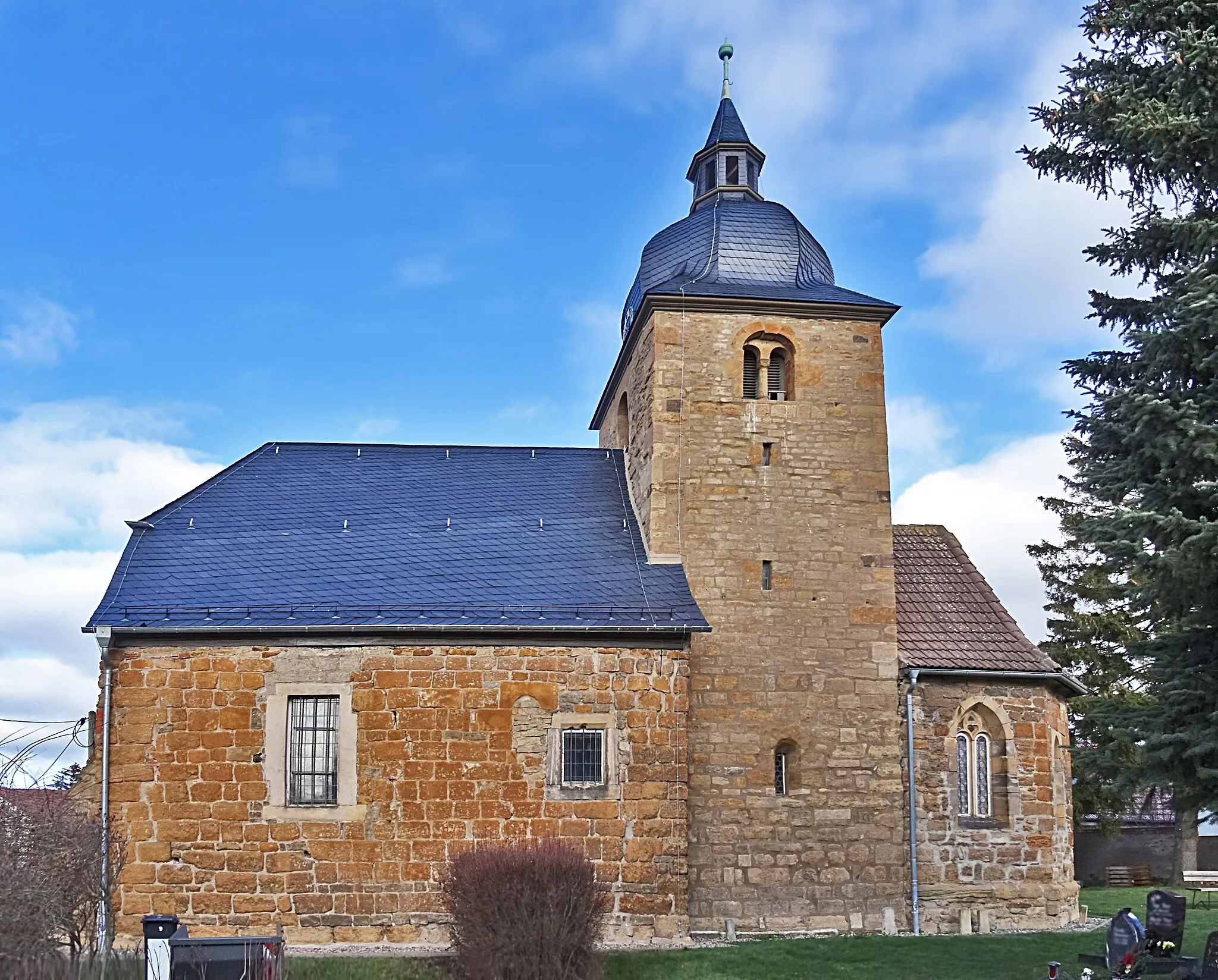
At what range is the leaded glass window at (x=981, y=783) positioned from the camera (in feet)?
54.3

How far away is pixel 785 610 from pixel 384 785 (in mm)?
5833

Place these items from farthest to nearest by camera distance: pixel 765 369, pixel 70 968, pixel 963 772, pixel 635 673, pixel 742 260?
pixel 742 260 < pixel 765 369 < pixel 963 772 < pixel 635 673 < pixel 70 968

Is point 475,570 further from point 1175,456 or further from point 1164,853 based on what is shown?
point 1164,853

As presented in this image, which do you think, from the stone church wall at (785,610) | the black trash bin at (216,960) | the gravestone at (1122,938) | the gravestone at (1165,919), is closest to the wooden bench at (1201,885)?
the stone church wall at (785,610)

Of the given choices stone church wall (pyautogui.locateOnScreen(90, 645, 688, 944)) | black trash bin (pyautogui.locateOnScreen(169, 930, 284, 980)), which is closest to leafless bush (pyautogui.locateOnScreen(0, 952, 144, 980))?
black trash bin (pyautogui.locateOnScreen(169, 930, 284, 980))

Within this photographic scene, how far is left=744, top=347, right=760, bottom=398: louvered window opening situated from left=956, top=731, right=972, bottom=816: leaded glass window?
5705 mm

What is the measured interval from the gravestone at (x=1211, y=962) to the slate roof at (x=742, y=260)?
9.54 metres

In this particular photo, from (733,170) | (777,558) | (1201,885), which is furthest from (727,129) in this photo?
(1201,885)

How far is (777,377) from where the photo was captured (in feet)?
57.6

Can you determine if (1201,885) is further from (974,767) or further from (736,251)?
(736,251)

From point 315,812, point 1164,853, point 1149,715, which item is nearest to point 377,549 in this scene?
point 315,812

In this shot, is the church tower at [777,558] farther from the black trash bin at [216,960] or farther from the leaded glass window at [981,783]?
the black trash bin at [216,960]

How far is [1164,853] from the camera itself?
27438mm

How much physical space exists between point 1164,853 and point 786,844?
1647 cm
